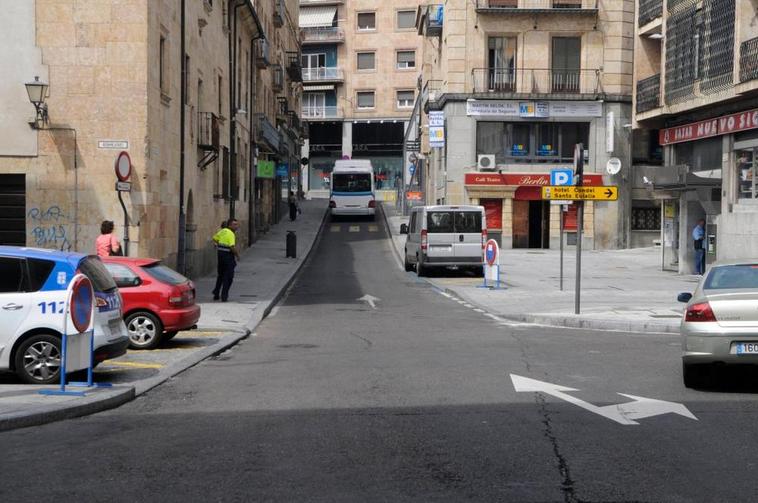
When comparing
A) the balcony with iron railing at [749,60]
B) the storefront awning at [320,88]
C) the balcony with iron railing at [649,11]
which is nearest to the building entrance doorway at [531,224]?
the balcony with iron railing at [649,11]

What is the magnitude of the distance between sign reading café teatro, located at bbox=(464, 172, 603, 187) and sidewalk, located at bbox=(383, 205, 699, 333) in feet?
11.5

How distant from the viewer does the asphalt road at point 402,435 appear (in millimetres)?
6051

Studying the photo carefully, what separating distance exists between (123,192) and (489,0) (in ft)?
95.7

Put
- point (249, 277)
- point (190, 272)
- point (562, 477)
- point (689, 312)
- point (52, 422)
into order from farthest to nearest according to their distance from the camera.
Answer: point (249, 277)
point (190, 272)
point (689, 312)
point (52, 422)
point (562, 477)

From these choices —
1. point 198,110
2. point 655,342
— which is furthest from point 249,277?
point 655,342

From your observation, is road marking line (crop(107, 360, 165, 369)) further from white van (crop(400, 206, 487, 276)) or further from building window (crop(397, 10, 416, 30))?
building window (crop(397, 10, 416, 30))

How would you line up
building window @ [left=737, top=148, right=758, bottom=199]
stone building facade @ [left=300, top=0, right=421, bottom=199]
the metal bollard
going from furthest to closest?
stone building facade @ [left=300, top=0, right=421, bottom=199], the metal bollard, building window @ [left=737, top=148, right=758, bottom=199]

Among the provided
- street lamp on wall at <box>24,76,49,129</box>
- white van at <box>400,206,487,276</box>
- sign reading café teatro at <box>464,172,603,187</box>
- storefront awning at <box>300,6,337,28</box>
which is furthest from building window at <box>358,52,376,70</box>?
street lamp on wall at <box>24,76,49,129</box>

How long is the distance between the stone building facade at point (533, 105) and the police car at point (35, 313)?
115ft

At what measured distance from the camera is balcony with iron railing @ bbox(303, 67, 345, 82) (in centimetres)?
8250

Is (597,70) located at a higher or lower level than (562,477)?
higher

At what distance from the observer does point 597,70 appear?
45469 millimetres

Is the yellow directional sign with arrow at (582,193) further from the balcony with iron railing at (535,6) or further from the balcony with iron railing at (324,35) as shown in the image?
the balcony with iron railing at (324,35)

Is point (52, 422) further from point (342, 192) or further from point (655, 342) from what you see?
point (342, 192)
